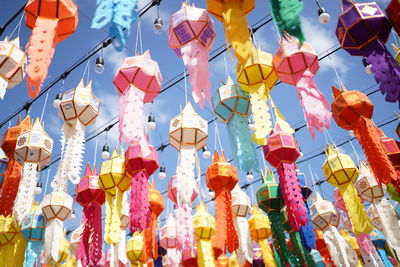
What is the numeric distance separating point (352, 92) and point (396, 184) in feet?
4.00

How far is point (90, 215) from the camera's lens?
5.38 meters

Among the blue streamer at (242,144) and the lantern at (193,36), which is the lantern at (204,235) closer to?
the blue streamer at (242,144)

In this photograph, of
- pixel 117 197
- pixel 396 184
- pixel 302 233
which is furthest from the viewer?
pixel 117 197

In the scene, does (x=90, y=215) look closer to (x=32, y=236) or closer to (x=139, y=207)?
(x=32, y=236)

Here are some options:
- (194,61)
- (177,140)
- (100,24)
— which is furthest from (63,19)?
(177,140)

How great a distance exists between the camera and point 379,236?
835 centimetres

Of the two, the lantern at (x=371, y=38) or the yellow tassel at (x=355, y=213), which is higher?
the lantern at (x=371, y=38)

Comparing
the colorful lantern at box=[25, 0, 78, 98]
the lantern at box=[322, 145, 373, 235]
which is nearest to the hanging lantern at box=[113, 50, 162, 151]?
the colorful lantern at box=[25, 0, 78, 98]

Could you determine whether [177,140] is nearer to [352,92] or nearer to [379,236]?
[352,92]

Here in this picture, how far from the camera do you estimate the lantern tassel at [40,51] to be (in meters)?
2.70

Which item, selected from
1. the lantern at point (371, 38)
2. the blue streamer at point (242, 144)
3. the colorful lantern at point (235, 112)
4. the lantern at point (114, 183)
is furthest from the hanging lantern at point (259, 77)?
the lantern at point (114, 183)

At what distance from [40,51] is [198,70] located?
1320 mm

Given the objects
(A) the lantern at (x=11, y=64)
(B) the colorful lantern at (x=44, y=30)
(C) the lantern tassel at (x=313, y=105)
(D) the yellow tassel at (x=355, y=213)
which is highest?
(A) the lantern at (x=11, y=64)

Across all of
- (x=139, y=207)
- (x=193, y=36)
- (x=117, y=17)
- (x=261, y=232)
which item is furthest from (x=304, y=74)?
(x=261, y=232)
